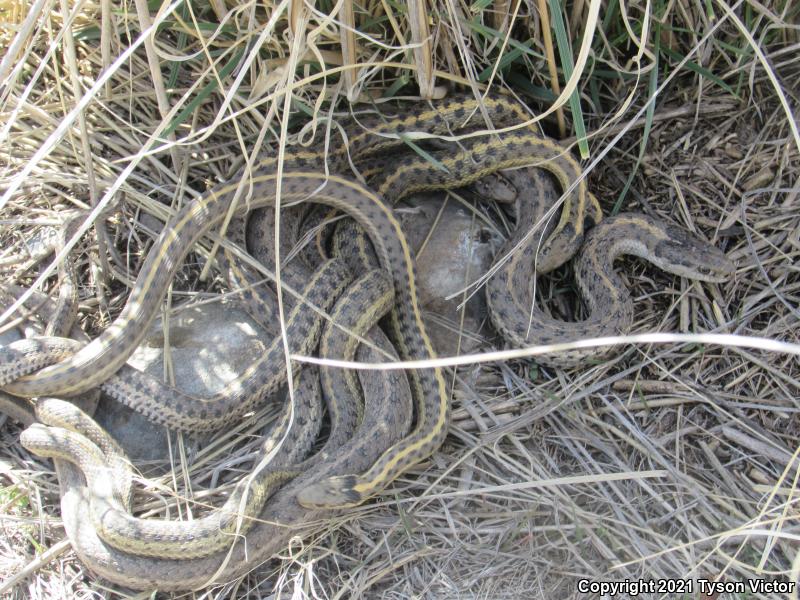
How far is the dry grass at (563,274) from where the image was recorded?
3355 mm

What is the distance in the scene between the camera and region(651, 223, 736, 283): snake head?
4074mm

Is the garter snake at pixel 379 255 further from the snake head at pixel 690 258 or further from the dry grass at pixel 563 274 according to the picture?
the snake head at pixel 690 258

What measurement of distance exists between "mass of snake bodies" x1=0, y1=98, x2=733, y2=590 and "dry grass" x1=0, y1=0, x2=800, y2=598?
19 centimetres

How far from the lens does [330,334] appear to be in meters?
3.99

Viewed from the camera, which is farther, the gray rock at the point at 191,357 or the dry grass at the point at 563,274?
the gray rock at the point at 191,357

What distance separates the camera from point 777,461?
142 inches

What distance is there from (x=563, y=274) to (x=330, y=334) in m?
1.73

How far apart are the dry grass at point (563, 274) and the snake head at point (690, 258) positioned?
153 millimetres

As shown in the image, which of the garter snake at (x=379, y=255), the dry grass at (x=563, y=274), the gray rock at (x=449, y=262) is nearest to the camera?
the dry grass at (x=563, y=274)

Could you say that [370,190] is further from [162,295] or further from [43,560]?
[43,560]

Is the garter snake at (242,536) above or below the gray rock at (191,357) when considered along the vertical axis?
below

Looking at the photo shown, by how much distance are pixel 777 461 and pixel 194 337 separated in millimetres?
3496

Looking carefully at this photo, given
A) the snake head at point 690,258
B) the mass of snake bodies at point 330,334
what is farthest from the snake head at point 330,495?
the snake head at point 690,258

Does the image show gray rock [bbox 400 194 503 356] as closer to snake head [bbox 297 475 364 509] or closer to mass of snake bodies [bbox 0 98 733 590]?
mass of snake bodies [bbox 0 98 733 590]
